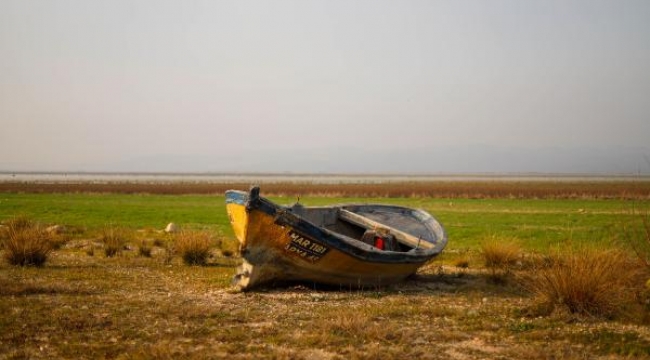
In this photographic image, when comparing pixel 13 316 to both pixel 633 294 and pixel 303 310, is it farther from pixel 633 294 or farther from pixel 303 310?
pixel 633 294

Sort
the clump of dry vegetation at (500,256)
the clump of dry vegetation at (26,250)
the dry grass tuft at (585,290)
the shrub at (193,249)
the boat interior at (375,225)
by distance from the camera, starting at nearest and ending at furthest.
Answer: the dry grass tuft at (585,290)
the clump of dry vegetation at (26,250)
the boat interior at (375,225)
the clump of dry vegetation at (500,256)
the shrub at (193,249)

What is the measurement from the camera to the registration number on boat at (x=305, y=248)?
32.3 ft

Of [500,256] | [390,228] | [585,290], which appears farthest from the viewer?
[390,228]

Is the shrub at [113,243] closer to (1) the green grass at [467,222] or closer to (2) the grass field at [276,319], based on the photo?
(2) the grass field at [276,319]

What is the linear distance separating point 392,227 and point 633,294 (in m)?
6.03

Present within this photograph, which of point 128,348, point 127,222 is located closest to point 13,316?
point 128,348

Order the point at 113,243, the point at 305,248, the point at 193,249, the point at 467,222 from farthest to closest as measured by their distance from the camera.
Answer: the point at 467,222 < the point at 113,243 < the point at 193,249 < the point at 305,248

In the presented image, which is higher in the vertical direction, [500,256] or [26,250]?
[26,250]

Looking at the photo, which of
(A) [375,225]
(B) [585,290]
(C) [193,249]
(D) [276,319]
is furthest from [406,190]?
(D) [276,319]

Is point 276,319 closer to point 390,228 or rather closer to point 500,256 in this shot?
point 390,228

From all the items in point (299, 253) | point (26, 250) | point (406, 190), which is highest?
point (299, 253)

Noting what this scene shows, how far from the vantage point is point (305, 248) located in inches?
393

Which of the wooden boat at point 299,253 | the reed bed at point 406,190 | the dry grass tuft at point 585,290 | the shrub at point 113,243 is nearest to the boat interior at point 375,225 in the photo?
the wooden boat at point 299,253

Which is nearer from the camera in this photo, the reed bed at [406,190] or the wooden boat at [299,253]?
the wooden boat at [299,253]
